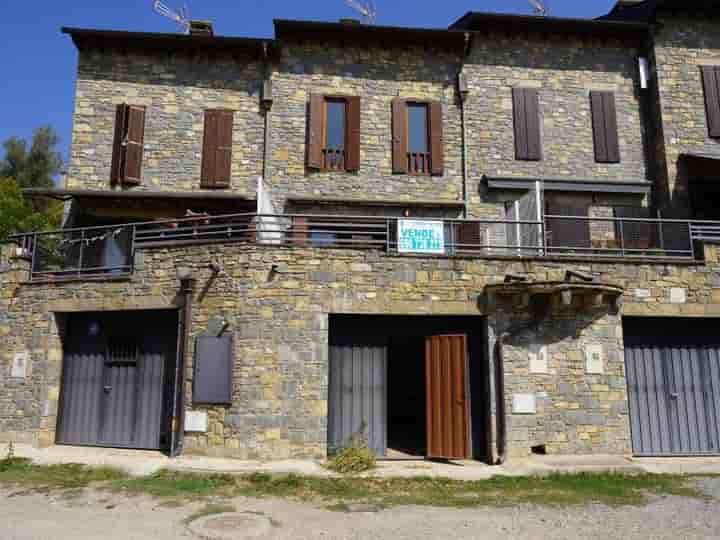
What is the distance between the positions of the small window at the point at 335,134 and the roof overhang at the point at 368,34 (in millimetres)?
1865

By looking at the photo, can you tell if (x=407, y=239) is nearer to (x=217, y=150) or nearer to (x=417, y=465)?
(x=417, y=465)

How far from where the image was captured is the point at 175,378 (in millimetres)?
10148

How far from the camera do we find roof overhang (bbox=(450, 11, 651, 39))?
1518cm

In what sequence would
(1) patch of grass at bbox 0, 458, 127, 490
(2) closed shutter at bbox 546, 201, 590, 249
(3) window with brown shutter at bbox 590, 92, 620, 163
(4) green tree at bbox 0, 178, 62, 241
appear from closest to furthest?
1. (1) patch of grass at bbox 0, 458, 127, 490
2. (2) closed shutter at bbox 546, 201, 590, 249
3. (3) window with brown shutter at bbox 590, 92, 620, 163
4. (4) green tree at bbox 0, 178, 62, 241

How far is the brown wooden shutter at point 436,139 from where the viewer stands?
14.7 meters

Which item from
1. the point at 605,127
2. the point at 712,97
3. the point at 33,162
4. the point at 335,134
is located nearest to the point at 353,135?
the point at 335,134

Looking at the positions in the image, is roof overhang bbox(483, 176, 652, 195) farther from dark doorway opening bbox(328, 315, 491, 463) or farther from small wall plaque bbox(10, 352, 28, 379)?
small wall plaque bbox(10, 352, 28, 379)

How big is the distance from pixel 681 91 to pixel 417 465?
511 inches

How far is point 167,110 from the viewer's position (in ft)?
48.9

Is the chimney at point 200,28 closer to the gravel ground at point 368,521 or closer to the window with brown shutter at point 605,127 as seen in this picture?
the window with brown shutter at point 605,127

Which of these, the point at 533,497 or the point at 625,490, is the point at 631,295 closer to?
the point at 625,490

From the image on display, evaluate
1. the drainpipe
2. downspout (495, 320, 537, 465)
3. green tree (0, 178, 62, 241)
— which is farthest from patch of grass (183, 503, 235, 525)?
green tree (0, 178, 62, 241)

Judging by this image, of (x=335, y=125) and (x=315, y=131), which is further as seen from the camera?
(x=335, y=125)

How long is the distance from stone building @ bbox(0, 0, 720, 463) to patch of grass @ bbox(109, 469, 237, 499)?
3.54 feet
